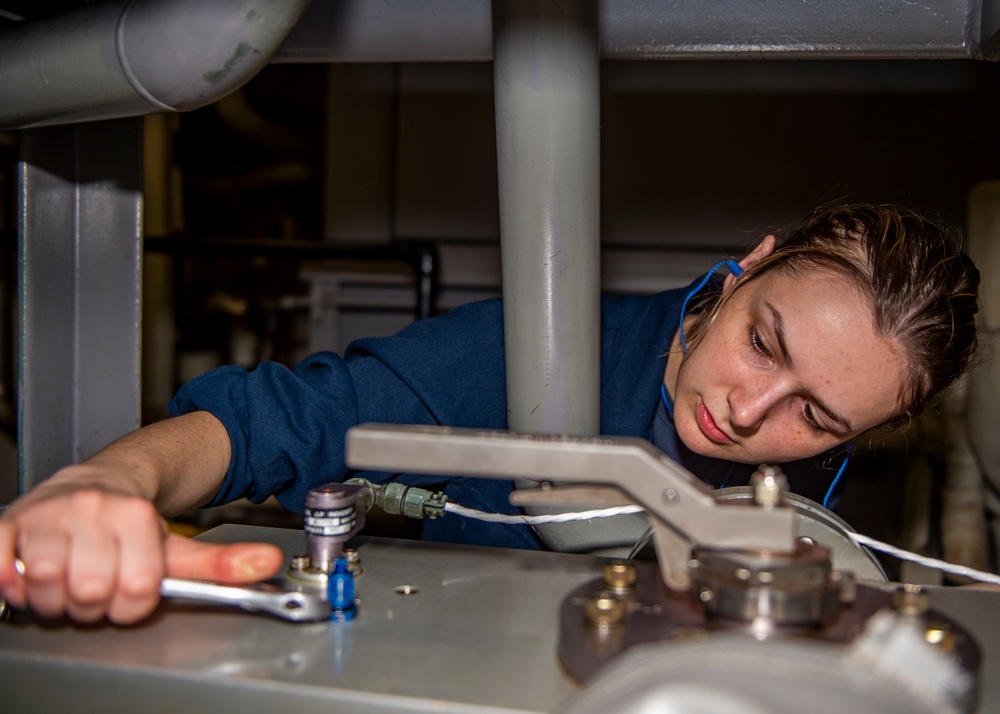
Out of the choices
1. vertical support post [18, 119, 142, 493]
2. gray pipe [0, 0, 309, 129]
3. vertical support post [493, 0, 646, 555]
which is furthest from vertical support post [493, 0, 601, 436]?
vertical support post [18, 119, 142, 493]

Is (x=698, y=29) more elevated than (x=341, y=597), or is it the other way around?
(x=698, y=29)

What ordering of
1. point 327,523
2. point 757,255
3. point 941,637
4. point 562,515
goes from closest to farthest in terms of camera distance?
point 941,637, point 327,523, point 562,515, point 757,255

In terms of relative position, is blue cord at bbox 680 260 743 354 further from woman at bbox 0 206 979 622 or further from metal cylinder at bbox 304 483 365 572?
metal cylinder at bbox 304 483 365 572

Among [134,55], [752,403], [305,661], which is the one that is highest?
[134,55]

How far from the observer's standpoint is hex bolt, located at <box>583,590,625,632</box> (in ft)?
1.36

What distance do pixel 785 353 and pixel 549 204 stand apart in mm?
304

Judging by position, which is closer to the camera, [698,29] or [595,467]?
[595,467]

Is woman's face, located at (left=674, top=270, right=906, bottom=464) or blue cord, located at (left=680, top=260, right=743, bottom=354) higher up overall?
blue cord, located at (left=680, top=260, right=743, bottom=354)

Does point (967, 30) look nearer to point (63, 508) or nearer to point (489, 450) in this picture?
point (489, 450)

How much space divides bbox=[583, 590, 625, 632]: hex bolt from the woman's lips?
432mm

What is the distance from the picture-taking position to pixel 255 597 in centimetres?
43

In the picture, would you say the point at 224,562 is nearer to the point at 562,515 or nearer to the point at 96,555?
the point at 96,555

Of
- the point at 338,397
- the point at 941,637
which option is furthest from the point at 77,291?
the point at 941,637

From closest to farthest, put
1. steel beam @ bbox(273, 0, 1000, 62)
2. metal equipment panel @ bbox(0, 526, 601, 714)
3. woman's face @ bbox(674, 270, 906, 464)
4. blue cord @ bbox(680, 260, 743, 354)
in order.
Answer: metal equipment panel @ bbox(0, 526, 601, 714) → steel beam @ bbox(273, 0, 1000, 62) → woman's face @ bbox(674, 270, 906, 464) → blue cord @ bbox(680, 260, 743, 354)
